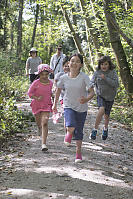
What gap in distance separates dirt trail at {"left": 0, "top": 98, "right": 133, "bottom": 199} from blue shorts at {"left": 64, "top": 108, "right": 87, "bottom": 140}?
58cm

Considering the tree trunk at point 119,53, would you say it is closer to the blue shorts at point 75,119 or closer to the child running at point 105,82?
the child running at point 105,82

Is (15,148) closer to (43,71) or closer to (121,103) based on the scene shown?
(43,71)

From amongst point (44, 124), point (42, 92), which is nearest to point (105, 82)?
point (42, 92)

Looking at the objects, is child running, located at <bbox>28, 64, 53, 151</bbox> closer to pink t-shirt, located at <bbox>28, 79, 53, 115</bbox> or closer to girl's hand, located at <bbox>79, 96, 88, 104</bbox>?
pink t-shirt, located at <bbox>28, 79, 53, 115</bbox>

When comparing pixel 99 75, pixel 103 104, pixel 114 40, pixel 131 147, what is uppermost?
pixel 114 40

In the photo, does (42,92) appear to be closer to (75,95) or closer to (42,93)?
(42,93)

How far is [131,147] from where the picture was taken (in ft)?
27.9

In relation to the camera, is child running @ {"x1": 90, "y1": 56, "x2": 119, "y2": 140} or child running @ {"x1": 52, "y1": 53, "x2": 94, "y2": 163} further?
child running @ {"x1": 90, "y1": 56, "x2": 119, "y2": 140}

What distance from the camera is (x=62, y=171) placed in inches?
206

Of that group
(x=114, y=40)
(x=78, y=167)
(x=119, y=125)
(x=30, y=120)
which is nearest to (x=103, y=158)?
(x=78, y=167)

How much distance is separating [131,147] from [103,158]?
2138 mm

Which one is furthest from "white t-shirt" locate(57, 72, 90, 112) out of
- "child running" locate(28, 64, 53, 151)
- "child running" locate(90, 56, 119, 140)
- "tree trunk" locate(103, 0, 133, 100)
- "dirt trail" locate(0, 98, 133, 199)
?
"tree trunk" locate(103, 0, 133, 100)

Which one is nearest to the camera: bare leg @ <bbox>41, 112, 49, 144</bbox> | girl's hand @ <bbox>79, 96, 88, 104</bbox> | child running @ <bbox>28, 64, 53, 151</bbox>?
girl's hand @ <bbox>79, 96, 88, 104</bbox>

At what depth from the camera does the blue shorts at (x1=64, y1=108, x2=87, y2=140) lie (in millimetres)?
5625
